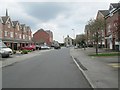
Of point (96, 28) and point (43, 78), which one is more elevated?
point (96, 28)

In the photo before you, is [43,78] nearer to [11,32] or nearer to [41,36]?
[11,32]

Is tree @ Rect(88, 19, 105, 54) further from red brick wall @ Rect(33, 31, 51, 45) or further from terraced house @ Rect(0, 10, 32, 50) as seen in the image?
red brick wall @ Rect(33, 31, 51, 45)

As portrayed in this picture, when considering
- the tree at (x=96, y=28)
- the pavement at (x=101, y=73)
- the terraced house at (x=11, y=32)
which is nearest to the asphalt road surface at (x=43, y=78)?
the pavement at (x=101, y=73)

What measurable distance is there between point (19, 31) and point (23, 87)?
72502 millimetres

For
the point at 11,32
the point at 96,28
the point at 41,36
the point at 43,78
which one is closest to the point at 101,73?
the point at 43,78

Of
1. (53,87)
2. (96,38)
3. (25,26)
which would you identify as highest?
(25,26)

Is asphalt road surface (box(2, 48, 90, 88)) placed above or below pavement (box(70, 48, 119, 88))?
below

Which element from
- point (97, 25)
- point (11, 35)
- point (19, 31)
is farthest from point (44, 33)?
point (97, 25)

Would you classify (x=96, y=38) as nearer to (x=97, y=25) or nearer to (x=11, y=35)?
(x=97, y=25)

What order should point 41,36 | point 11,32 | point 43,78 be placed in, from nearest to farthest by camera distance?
point 43,78
point 11,32
point 41,36

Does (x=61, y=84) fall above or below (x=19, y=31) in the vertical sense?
below

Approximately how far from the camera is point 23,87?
32.9 ft

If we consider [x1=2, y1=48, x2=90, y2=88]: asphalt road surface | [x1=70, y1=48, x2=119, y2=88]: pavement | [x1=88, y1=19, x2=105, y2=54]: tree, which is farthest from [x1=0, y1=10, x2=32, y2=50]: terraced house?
[x1=2, y1=48, x2=90, y2=88]: asphalt road surface

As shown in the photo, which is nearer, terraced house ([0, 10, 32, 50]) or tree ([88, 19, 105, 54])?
tree ([88, 19, 105, 54])
